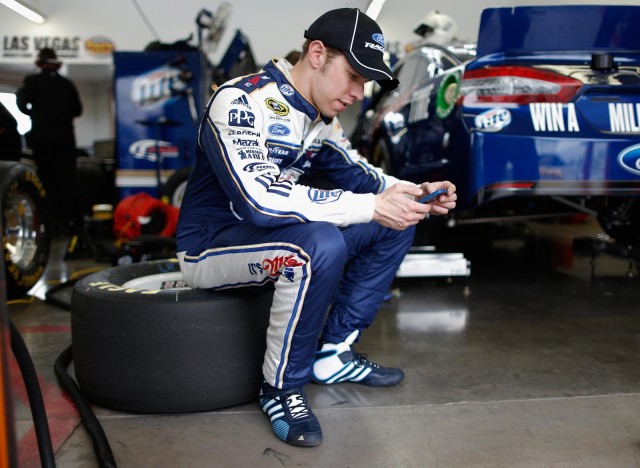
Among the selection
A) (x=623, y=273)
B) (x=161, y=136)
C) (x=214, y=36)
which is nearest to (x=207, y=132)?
(x=623, y=273)

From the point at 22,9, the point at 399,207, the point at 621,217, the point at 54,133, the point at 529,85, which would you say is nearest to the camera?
the point at 22,9

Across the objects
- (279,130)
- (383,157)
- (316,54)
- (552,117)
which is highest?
(316,54)

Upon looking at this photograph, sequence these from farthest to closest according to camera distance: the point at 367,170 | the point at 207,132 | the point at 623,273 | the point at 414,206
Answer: the point at 623,273, the point at 367,170, the point at 207,132, the point at 414,206

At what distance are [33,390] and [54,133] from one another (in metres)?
4.11

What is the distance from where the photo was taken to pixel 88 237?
4.42 meters

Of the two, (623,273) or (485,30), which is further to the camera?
(623,273)

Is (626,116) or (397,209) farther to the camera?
(626,116)

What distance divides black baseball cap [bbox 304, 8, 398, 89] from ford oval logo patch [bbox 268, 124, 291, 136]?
10.5 inches

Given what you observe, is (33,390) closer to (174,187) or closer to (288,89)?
(288,89)

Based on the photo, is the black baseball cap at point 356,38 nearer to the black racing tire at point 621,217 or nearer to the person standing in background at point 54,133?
the black racing tire at point 621,217

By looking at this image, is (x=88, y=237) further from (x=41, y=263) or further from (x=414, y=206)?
(x=414, y=206)

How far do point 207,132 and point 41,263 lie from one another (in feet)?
6.75

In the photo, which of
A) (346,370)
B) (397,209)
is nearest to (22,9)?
(397,209)

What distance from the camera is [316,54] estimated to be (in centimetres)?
165
